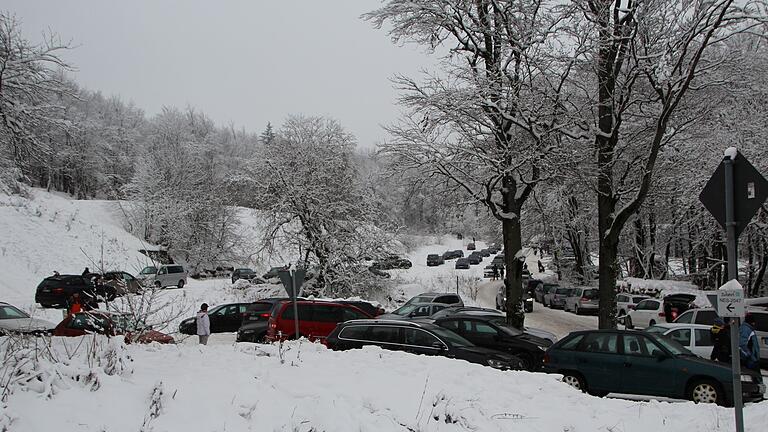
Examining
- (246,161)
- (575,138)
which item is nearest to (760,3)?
(575,138)

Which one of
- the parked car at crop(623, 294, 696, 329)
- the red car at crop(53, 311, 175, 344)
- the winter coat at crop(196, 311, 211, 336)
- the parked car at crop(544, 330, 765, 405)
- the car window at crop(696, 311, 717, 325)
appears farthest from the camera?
the parked car at crop(623, 294, 696, 329)

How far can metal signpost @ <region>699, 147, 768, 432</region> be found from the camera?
227 inches

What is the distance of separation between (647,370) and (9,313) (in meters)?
17.3

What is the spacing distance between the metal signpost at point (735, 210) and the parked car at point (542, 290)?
32.2 m

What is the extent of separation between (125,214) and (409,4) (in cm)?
4429

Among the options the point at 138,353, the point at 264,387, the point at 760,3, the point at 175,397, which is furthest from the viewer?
the point at 760,3

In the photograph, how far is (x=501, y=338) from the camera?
14781mm

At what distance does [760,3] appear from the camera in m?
14.7

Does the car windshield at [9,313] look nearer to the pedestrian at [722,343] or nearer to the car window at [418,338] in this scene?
the car window at [418,338]

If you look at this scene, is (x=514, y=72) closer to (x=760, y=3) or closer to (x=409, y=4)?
(x=409, y=4)

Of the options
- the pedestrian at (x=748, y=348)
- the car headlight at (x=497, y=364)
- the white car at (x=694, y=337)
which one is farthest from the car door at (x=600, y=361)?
the white car at (x=694, y=337)

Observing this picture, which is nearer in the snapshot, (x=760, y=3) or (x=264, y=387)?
(x=264, y=387)

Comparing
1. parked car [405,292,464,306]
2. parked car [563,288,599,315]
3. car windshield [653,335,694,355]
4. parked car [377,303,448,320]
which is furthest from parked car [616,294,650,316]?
car windshield [653,335,694,355]

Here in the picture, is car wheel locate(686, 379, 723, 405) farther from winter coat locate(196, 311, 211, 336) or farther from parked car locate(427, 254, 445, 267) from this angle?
parked car locate(427, 254, 445, 267)
